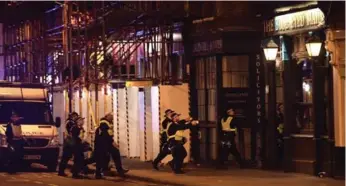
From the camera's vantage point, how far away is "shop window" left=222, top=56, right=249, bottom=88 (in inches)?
1129

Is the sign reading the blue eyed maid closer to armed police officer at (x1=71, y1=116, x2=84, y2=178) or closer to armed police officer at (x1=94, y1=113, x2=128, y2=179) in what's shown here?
armed police officer at (x1=94, y1=113, x2=128, y2=179)

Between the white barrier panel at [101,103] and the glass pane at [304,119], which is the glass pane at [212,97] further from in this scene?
the white barrier panel at [101,103]

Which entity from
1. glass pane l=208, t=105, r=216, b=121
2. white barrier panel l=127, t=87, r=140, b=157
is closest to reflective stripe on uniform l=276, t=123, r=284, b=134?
glass pane l=208, t=105, r=216, b=121

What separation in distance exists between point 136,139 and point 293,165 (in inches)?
347

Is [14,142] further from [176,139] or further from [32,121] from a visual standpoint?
[176,139]

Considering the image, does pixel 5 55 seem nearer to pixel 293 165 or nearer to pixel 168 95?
pixel 168 95

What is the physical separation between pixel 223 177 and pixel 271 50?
3.78 metres

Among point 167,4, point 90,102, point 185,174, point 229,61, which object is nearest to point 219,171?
point 185,174

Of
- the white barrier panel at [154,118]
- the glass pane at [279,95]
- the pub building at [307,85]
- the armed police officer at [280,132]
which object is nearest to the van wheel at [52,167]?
the white barrier panel at [154,118]

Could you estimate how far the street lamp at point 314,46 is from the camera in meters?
23.3

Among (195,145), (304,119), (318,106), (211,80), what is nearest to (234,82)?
(211,80)

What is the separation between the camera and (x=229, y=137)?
28.0 m

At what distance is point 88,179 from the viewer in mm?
26750

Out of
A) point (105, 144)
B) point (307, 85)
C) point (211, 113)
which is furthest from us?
point (211, 113)
